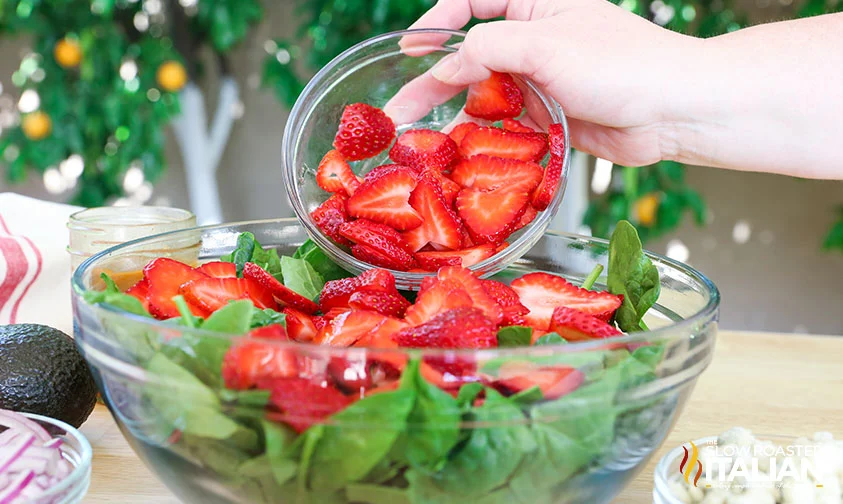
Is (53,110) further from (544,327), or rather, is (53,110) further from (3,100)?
(544,327)

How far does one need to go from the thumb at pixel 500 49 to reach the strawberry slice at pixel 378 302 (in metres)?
0.36

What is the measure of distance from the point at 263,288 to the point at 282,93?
1.74 metres

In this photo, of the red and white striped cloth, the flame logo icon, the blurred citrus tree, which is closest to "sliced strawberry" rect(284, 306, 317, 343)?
the flame logo icon

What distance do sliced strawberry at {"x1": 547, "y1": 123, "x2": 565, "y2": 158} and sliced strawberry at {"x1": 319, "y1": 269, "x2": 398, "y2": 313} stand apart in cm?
29

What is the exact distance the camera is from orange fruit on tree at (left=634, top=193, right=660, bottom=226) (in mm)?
2410

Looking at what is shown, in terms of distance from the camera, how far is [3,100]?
9.56ft

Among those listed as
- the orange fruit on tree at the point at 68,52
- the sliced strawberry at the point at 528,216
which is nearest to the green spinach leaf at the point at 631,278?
the sliced strawberry at the point at 528,216

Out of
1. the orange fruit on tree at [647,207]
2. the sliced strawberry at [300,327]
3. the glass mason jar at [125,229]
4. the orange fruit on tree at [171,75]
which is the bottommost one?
the orange fruit on tree at [647,207]

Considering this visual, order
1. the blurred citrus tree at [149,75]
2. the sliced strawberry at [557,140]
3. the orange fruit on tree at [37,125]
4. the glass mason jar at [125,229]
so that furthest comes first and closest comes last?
the orange fruit on tree at [37,125], the blurred citrus tree at [149,75], the sliced strawberry at [557,140], the glass mason jar at [125,229]

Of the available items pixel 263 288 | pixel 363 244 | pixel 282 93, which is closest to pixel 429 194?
pixel 363 244

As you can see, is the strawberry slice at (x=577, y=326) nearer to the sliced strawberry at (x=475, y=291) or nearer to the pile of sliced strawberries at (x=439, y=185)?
the sliced strawberry at (x=475, y=291)

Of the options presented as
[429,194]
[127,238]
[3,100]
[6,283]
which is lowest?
[3,100]

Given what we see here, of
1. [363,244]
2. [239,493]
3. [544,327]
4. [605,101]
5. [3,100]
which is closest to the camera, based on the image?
[239,493]

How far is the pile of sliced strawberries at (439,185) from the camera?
35.7 inches
